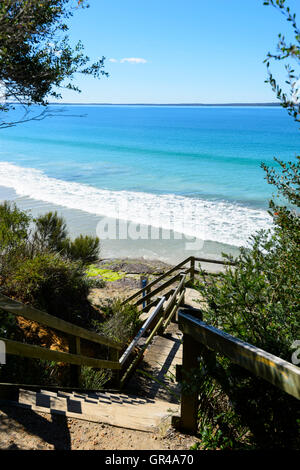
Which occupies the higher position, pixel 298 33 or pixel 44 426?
pixel 298 33

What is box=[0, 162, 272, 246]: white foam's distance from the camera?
834 inches

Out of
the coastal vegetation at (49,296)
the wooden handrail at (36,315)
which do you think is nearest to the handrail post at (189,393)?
the wooden handrail at (36,315)

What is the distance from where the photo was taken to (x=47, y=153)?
5569cm

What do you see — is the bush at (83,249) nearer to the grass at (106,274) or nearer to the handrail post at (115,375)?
the grass at (106,274)

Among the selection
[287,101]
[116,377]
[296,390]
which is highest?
[287,101]

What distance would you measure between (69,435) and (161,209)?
916 inches

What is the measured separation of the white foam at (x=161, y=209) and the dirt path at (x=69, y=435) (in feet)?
53.3

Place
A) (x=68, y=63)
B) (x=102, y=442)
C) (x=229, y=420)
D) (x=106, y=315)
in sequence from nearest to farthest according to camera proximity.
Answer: (x=229, y=420) → (x=102, y=442) → (x=68, y=63) → (x=106, y=315)

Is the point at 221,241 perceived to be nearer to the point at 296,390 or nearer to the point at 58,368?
the point at 58,368

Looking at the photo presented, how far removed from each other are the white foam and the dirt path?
16.2 m

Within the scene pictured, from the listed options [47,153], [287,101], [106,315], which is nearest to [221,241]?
[106,315]

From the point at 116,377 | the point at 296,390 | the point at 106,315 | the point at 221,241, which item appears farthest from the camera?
the point at 221,241

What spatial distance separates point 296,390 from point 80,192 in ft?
97.7

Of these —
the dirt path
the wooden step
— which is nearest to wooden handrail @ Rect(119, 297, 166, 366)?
the wooden step
